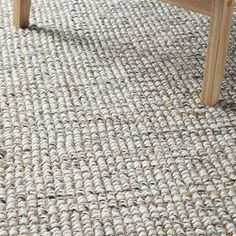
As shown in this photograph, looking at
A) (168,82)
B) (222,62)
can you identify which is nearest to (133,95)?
(168,82)

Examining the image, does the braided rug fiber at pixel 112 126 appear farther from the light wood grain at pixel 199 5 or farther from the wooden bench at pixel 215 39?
the light wood grain at pixel 199 5

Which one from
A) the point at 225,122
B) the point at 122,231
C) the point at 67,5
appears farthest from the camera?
the point at 67,5

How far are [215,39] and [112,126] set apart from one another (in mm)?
282

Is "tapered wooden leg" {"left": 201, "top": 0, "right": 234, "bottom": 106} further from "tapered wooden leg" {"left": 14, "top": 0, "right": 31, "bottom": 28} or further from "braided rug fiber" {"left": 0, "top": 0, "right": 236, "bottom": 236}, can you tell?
"tapered wooden leg" {"left": 14, "top": 0, "right": 31, "bottom": 28}

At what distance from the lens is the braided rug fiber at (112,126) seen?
4.04 ft

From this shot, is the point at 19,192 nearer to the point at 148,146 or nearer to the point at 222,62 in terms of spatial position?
the point at 148,146

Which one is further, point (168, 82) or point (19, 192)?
point (168, 82)

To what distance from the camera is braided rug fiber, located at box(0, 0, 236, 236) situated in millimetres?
1231

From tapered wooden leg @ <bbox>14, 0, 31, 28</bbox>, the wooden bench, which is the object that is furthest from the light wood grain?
tapered wooden leg @ <bbox>14, 0, 31, 28</bbox>

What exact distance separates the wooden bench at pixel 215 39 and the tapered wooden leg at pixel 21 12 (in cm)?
45

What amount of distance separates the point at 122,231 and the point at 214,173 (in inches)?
9.6

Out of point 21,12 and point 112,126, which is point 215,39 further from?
point 21,12

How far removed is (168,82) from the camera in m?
1.62

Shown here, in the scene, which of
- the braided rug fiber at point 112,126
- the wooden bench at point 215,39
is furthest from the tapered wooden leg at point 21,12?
the wooden bench at point 215,39
